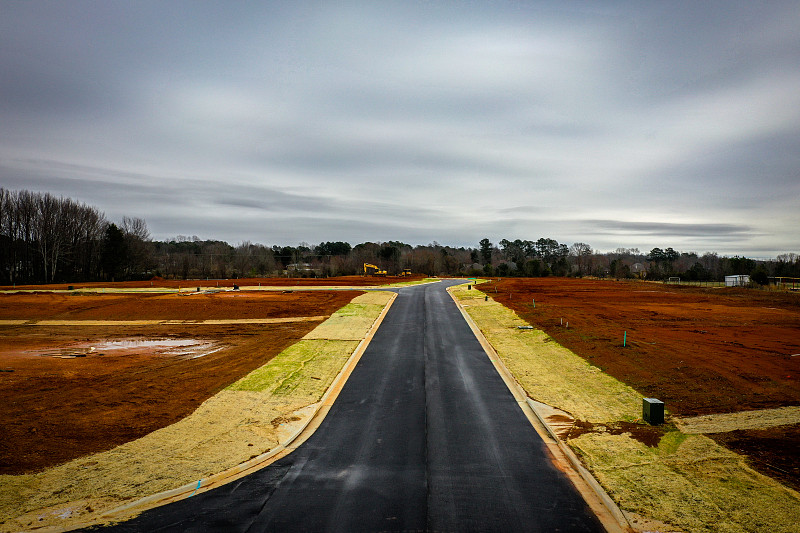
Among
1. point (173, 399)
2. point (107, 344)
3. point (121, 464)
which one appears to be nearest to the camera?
point (121, 464)

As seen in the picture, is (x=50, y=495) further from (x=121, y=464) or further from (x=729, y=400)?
(x=729, y=400)

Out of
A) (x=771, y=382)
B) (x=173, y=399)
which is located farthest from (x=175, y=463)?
(x=771, y=382)

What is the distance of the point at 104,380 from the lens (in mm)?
16953

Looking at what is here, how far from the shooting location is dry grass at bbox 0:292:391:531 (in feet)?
26.7

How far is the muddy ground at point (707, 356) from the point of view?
10766 mm

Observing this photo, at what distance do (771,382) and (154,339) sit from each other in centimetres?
3072

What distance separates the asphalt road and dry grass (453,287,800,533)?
1.11 m

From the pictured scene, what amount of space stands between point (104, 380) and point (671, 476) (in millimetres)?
19180

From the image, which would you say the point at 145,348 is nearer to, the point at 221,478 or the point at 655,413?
the point at 221,478

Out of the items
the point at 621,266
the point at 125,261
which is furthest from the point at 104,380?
the point at 621,266

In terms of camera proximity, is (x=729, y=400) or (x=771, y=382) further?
(x=771, y=382)

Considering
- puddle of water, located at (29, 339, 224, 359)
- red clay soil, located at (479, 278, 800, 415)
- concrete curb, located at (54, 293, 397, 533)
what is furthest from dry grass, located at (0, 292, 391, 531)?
red clay soil, located at (479, 278, 800, 415)

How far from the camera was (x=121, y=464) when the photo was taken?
9.76 meters

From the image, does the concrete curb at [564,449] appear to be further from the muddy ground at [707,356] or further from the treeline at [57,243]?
the treeline at [57,243]
